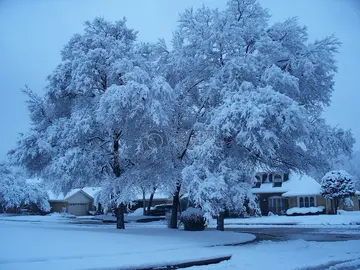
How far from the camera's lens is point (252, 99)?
1559 cm

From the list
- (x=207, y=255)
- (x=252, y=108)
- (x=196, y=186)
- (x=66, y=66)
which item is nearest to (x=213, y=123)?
(x=252, y=108)

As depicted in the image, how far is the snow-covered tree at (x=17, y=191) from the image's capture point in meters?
49.0

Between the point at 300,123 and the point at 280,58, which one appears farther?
the point at 280,58

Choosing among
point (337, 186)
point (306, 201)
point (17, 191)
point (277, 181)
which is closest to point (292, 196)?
point (306, 201)

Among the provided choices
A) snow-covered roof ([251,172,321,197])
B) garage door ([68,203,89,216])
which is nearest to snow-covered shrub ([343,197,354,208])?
snow-covered roof ([251,172,321,197])

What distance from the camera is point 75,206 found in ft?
195

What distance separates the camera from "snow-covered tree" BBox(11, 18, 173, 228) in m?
17.9

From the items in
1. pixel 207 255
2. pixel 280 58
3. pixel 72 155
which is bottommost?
pixel 207 255

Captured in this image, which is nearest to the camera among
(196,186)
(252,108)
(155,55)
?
(252,108)

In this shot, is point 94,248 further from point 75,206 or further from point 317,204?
point 75,206

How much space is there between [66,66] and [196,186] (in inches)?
431

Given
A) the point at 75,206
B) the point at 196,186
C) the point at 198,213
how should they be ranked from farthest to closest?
1. the point at 75,206
2. the point at 198,213
3. the point at 196,186

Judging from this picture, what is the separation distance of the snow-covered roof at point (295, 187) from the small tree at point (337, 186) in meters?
4.54

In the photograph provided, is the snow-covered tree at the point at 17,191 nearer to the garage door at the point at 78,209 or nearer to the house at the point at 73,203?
the house at the point at 73,203
